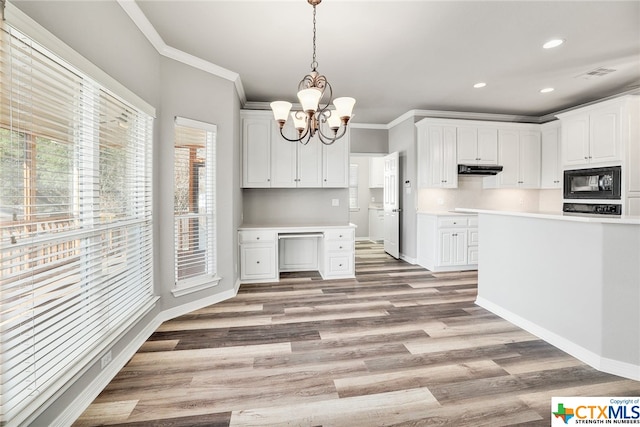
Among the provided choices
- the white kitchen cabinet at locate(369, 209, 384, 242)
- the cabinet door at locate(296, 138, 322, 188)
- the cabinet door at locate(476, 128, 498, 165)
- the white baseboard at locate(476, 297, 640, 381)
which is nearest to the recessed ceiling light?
the cabinet door at locate(476, 128, 498, 165)

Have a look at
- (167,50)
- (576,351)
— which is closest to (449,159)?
(576,351)

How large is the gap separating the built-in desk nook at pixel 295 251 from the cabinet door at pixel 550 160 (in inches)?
146

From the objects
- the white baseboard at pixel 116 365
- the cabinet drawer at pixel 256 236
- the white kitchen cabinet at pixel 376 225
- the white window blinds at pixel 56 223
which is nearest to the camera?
the white window blinds at pixel 56 223

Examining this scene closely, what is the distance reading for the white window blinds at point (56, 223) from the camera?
123 cm

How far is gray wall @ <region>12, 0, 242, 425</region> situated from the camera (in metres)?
1.59

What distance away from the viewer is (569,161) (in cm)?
423

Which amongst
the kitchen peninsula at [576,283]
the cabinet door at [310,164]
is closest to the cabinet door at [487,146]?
the kitchen peninsula at [576,283]

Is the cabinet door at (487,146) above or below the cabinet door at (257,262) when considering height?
above

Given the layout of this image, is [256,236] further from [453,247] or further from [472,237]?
[472,237]

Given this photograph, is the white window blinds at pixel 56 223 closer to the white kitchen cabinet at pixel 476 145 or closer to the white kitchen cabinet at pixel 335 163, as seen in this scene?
the white kitchen cabinet at pixel 335 163

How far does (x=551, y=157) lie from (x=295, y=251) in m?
4.71

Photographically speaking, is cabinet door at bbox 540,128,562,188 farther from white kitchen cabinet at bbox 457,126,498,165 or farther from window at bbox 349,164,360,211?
window at bbox 349,164,360,211

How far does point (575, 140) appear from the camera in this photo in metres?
4.15

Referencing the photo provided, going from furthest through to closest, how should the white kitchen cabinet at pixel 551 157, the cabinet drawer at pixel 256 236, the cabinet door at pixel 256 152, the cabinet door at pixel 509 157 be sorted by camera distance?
the cabinet door at pixel 509 157
the white kitchen cabinet at pixel 551 157
the cabinet door at pixel 256 152
the cabinet drawer at pixel 256 236
